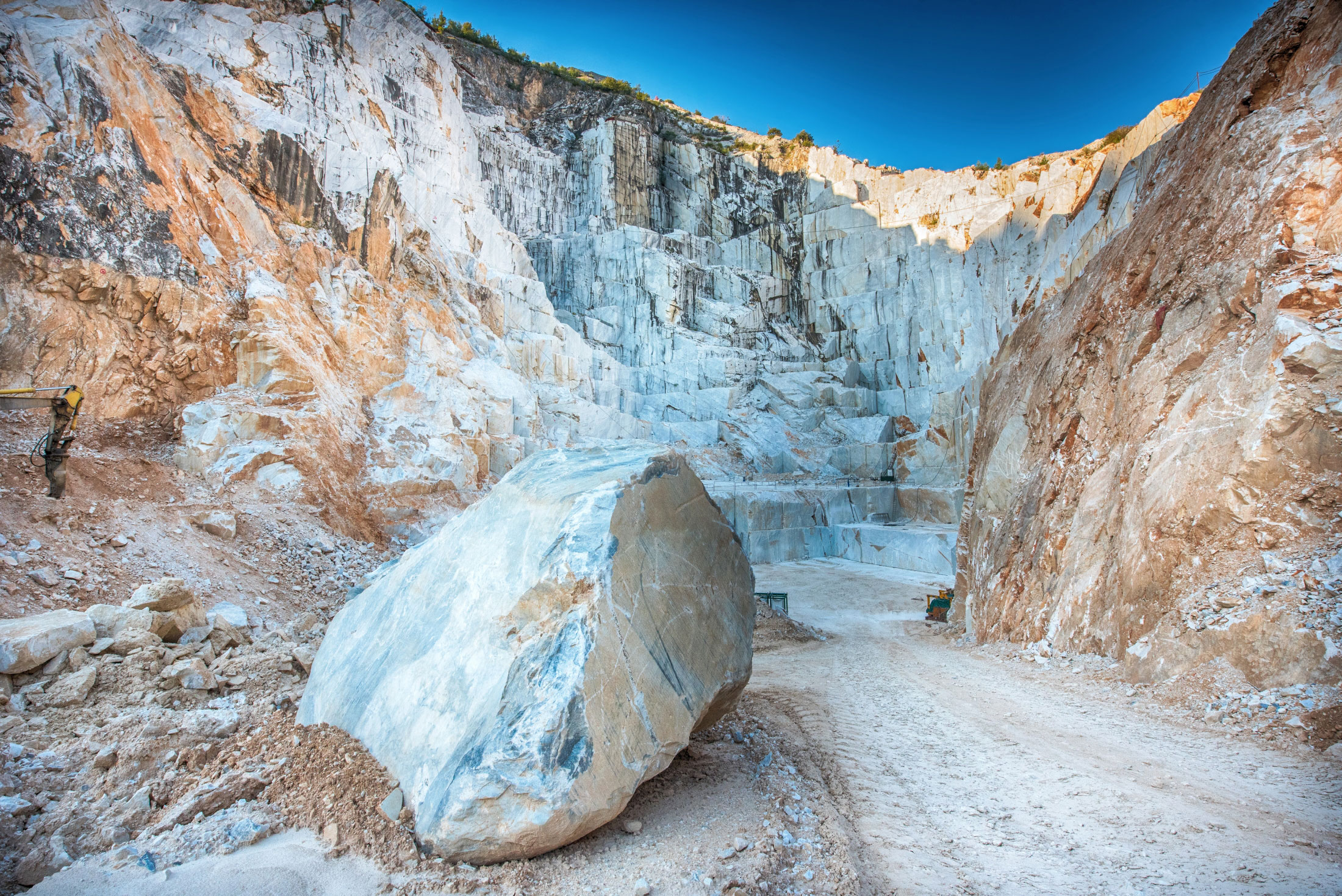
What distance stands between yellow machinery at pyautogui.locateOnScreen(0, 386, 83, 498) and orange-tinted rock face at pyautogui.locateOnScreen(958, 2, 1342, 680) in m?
14.0

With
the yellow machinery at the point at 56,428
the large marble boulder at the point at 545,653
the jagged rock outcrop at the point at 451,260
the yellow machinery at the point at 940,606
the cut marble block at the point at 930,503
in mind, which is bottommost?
the yellow machinery at the point at 940,606

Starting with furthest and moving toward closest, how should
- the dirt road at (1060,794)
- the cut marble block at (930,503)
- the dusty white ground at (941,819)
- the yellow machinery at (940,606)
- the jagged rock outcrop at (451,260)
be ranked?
the cut marble block at (930,503), the yellow machinery at (940,606), the jagged rock outcrop at (451,260), the dirt road at (1060,794), the dusty white ground at (941,819)

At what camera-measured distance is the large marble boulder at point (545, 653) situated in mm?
3129

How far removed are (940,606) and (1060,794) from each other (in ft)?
43.8

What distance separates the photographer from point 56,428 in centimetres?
902

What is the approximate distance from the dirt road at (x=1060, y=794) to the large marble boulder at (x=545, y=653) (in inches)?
57.0

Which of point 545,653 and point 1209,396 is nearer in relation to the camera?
point 545,653

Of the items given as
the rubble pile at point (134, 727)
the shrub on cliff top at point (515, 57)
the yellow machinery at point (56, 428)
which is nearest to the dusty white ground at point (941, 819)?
the rubble pile at point (134, 727)

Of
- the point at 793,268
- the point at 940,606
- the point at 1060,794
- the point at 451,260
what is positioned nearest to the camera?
the point at 1060,794

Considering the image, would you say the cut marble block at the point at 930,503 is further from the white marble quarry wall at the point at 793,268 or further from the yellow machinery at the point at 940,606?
the yellow machinery at the point at 940,606

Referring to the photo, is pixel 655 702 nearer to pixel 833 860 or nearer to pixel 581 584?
pixel 581 584

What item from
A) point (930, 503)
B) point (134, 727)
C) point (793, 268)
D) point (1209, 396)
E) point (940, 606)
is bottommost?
point (940, 606)

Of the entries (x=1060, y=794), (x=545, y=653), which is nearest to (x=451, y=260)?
(x=545, y=653)

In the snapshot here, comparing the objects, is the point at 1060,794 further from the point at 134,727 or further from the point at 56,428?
the point at 56,428
